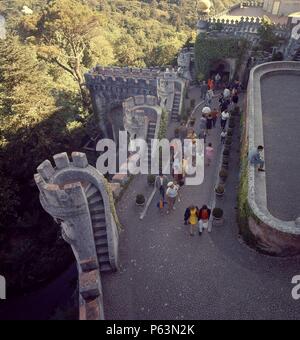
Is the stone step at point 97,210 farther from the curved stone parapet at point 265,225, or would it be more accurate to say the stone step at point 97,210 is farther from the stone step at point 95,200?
the curved stone parapet at point 265,225

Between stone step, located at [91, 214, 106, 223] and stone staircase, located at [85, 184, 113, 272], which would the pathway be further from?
stone step, located at [91, 214, 106, 223]

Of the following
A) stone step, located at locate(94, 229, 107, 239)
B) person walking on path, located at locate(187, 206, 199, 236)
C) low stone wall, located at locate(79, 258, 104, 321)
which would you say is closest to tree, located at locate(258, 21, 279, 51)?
person walking on path, located at locate(187, 206, 199, 236)

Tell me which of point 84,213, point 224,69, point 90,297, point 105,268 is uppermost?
point 224,69

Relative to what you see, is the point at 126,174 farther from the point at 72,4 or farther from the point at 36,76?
the point at 72,4

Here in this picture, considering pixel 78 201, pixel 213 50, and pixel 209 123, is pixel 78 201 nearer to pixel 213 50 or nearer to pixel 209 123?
pixel 209 123

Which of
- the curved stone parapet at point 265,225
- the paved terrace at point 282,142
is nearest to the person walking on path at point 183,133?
the paved terrace at point 282,142

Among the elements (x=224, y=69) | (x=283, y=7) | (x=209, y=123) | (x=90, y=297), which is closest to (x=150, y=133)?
(x=209, y=123)

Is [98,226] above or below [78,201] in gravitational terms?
below
